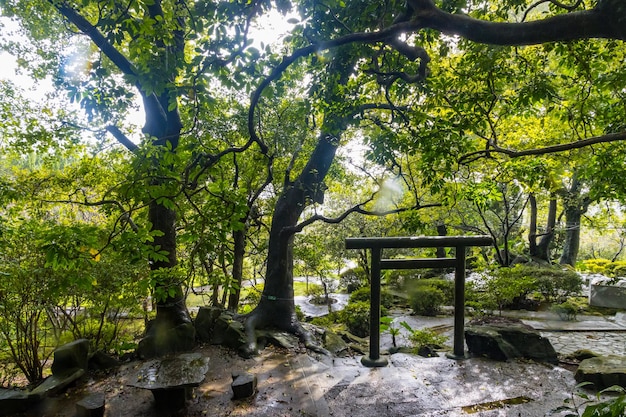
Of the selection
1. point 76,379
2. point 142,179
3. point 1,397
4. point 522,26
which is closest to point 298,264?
point 76,379

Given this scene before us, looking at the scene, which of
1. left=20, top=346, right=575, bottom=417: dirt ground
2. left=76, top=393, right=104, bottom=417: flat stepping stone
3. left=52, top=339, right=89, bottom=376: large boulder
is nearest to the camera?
left=76, top=393, right=104, bottom=417: flat stepping stone

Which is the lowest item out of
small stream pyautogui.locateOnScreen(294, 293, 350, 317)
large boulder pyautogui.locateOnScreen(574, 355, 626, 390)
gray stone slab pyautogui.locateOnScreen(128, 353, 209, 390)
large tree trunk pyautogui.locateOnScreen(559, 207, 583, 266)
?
small stream pyautogui.locateOnScreen(294, 293, 350, 317)

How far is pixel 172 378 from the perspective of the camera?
4.11 metres

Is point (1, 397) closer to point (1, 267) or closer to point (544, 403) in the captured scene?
point (1, 267)

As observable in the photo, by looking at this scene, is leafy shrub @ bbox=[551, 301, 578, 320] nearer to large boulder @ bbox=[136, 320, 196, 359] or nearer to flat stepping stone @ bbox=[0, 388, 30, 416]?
large boulder @ bbox=[136, 320, 196, 359]

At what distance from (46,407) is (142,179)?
371 centimetres

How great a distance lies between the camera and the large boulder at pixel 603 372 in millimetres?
4469

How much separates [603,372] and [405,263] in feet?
9.35

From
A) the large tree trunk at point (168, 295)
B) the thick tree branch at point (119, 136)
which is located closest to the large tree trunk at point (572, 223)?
the large tree trunk at point (168, 295)

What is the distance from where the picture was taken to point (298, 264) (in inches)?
537

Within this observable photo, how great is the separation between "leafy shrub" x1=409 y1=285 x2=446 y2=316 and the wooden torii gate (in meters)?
4.61

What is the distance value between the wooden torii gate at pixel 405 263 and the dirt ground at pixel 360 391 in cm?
30

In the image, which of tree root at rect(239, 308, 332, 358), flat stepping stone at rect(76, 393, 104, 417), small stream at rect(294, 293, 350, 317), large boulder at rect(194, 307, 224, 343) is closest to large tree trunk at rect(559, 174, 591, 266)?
small stream at rect(294, 293, 350, 317)

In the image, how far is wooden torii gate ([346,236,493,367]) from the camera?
5.40 metres
